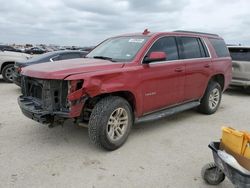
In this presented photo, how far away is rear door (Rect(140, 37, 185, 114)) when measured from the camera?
16.4 feet

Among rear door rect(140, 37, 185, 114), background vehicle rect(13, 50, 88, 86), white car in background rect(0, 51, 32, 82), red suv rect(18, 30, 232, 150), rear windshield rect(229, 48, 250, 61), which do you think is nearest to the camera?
red suv rect(18, 30, 232, 150)

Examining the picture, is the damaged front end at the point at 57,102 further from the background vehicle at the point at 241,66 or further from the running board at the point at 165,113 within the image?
the background vehicle at the point at 241,66

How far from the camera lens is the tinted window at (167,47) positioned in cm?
530

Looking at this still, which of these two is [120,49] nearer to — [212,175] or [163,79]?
[163,79]

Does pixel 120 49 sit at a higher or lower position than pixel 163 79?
higher

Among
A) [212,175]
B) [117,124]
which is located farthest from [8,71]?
[212,175]

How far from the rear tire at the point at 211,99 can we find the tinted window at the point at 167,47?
1532 millimetres

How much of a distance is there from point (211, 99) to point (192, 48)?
1424 mm

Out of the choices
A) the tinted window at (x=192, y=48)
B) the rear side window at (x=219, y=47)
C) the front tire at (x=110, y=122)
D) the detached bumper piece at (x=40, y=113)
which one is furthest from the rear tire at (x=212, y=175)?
the rear side window at (x=219, y=47)

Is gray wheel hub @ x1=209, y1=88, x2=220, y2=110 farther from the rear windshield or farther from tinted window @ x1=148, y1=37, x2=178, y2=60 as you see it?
the rear windshield

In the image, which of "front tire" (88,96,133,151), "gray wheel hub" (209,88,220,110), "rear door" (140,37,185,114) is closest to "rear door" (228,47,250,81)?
"gray wheel hub" (209,88,220,110)

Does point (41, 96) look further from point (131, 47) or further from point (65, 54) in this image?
point (65, 54)

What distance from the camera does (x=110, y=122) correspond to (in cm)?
443

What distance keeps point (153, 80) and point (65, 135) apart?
184 centimetres
